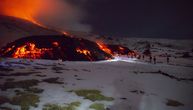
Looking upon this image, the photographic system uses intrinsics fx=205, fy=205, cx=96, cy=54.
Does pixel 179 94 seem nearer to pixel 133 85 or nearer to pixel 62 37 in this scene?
pixel 133 85

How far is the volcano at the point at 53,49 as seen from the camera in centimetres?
2916

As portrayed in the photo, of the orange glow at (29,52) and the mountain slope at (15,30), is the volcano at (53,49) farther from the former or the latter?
the mountain slope at (15,30)

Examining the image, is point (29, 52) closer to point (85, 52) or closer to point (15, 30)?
point (85, 52)

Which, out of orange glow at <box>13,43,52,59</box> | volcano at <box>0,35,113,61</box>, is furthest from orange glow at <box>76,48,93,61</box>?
orange glow at <box>13,43,52,59</box>

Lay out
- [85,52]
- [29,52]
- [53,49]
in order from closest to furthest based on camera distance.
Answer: [29,52]
[53,49]
[85,52]

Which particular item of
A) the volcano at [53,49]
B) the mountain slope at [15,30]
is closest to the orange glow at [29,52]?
the volcano at [53,49]

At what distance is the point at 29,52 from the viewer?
96.5 feet

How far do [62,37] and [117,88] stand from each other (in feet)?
73.5

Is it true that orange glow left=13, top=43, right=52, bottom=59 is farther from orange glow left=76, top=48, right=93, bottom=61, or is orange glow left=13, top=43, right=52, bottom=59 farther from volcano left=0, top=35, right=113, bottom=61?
orange glow left=76, top=48, right=93, bottom=61

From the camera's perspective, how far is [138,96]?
12.0 m

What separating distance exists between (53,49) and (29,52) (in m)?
3.42

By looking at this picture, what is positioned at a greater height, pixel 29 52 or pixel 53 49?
pixel 53 49

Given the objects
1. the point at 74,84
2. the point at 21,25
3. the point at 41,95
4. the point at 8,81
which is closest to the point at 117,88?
the point at 74,84

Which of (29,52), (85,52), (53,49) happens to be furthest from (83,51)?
(29,52)
